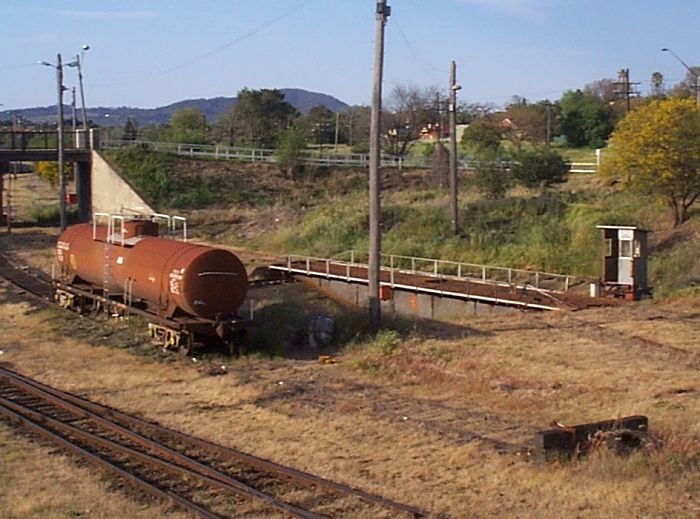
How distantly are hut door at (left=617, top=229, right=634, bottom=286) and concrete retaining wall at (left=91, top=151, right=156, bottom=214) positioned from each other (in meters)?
35.2

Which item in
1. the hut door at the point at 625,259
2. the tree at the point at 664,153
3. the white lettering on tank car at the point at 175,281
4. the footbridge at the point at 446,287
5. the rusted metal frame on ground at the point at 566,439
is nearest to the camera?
the rusted metal frame on ground at the point at 566,439

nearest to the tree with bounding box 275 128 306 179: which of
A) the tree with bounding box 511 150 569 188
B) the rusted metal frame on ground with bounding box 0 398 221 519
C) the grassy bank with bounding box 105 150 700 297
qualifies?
the grassy bank with bounding box 105 150 700 297

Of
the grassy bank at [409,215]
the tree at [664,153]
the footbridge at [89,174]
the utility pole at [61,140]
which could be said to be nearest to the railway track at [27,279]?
the utility pole at [61,140]

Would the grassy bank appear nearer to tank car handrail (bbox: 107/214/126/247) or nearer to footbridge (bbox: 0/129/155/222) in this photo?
footbridge (bbox: 0/129/155/222)

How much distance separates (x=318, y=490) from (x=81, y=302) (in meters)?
21.8

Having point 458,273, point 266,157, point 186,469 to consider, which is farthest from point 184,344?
point 266,157

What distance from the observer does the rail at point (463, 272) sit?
34.7 metres

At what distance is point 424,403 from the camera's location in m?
19.1

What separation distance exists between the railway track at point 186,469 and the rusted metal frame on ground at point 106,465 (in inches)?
0.5

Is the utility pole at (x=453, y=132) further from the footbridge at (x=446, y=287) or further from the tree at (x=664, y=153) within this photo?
the tree at (x=664, y=153)

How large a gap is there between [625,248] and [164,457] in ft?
64.1

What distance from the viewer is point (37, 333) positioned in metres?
30.0

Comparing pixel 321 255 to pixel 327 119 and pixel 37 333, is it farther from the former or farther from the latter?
pixel 327 119

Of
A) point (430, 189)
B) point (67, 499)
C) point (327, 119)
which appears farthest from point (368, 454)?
point (327, 119)
